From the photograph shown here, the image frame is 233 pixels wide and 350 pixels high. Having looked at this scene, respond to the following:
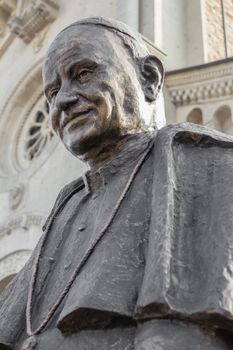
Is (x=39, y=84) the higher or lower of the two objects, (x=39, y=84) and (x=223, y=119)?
the higher

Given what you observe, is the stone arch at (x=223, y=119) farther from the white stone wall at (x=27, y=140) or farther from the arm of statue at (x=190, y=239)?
the arm of statue at (x=190, y=239)

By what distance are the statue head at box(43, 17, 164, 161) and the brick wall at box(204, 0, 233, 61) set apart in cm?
554

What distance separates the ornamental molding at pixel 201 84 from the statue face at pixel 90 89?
4.36 metres

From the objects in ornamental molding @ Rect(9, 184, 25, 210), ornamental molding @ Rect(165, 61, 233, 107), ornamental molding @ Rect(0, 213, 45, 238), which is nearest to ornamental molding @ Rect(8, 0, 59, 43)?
ornamental molding @ Rect(9, 184, 25, 210)

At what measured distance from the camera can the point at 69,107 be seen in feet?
5.65

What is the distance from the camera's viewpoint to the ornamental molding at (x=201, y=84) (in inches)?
239

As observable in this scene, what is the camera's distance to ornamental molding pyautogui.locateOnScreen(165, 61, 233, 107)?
239 inches

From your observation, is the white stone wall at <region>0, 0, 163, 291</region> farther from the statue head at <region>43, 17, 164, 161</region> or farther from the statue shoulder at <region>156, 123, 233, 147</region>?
the statue shoulder at <region>156, 123, 233, 147</region>

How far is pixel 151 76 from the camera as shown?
1.88m

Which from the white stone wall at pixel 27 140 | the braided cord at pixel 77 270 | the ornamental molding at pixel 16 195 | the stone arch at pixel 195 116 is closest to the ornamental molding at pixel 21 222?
the white stone wall at pixel 27 140

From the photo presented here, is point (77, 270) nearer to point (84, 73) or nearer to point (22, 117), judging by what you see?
point (84, 73)

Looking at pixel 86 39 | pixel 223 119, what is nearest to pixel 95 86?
pixel 86 39

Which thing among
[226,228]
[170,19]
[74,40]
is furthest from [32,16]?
[226,228]

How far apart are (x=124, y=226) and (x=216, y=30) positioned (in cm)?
663
